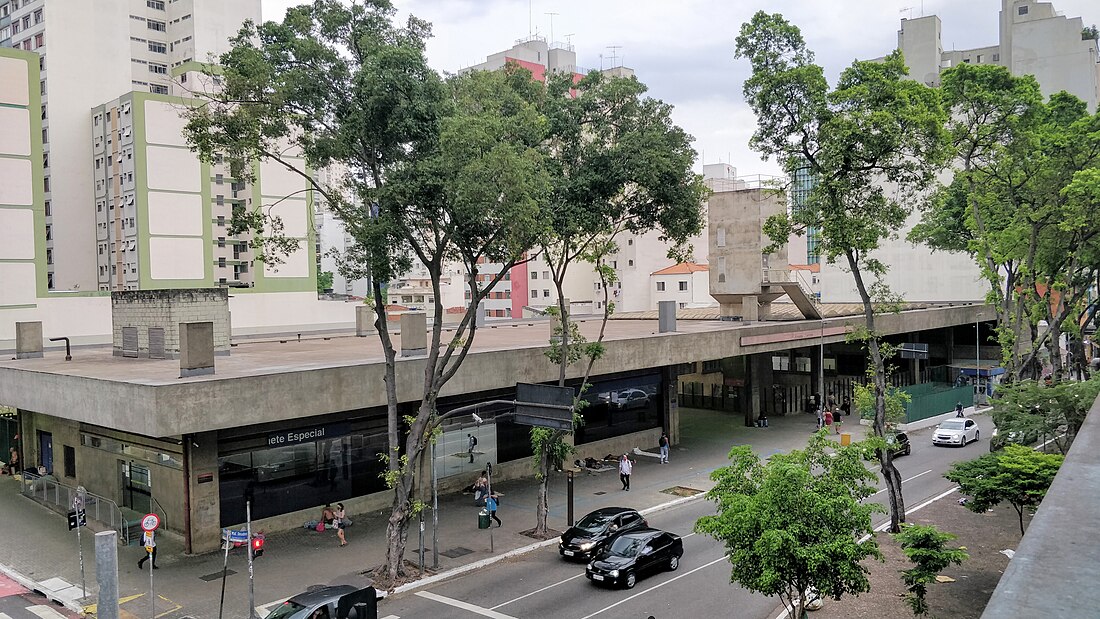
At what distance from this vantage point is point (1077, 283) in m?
37.7

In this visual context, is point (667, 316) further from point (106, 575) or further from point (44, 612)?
point (106, 575)

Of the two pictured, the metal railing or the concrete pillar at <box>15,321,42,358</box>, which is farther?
the concrete pillar at <box>15,321,42,358</box>

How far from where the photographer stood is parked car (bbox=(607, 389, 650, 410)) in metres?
40.3

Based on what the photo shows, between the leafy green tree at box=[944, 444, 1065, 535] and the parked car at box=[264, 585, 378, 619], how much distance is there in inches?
653

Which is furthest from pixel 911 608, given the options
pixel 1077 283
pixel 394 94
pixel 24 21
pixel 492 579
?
pixel 24 21

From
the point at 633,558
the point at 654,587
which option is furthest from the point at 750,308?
the point at 654,587

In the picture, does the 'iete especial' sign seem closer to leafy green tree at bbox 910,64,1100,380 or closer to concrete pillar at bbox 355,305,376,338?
concrete pillar at bbox 355,305,376,338

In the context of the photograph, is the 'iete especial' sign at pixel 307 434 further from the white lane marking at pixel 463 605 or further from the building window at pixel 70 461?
the building window at pixel 70 461

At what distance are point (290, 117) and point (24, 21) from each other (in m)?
73.2

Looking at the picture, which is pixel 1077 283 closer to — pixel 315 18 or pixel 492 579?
pixel 492 579

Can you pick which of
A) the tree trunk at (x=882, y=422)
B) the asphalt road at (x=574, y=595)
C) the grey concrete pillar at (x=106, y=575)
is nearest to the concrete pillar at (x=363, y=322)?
the asphalt road at (x=574, y=595)

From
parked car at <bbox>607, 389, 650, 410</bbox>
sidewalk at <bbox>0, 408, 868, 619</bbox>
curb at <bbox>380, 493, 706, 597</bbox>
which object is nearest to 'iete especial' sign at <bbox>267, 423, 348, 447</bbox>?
sidewalk at <bbox>0, 408, 868, 619</bbox>

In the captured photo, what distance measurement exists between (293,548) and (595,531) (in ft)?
32.2

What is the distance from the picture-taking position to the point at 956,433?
4278 centimetres
